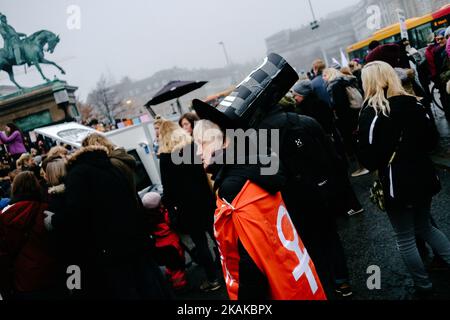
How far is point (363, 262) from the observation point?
4.11 m

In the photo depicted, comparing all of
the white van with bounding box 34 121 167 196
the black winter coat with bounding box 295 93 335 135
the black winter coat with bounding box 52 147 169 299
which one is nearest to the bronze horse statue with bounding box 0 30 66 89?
the white van with bounding box 34 121 167 196

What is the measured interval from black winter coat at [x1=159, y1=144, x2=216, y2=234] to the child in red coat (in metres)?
0.25

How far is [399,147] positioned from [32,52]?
54.1ft

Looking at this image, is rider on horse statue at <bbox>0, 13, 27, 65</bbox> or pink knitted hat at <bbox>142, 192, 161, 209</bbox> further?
rider on horse statue at <bbox>0, 13, 27, 65</bbox>

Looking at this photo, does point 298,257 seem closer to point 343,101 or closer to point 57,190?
point 57,190

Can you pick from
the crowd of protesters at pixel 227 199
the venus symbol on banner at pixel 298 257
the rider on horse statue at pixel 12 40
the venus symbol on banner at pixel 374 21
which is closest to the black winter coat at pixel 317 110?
the venus symbol on banner at pixel 374 21

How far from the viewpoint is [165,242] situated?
4699 millimetres

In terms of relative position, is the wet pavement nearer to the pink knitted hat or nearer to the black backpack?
the black backpack

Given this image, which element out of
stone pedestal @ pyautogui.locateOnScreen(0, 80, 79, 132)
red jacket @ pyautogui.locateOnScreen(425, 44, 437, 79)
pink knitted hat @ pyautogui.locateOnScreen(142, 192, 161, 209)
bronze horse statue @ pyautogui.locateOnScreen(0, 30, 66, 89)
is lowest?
pink knitted hat @ pyautogui.locateOnScreen(142, 192, 161, 209)

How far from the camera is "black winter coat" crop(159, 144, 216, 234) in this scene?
14.3 feet

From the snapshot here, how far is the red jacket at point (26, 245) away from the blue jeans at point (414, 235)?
274 centimetres

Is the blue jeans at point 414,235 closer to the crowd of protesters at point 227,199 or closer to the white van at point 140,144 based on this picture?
the crowd of protesters at point 227,199

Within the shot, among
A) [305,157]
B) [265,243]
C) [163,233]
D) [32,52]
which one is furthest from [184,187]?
[32,52]
